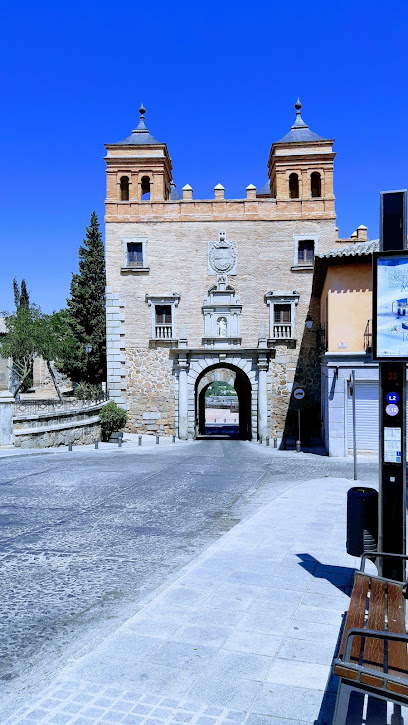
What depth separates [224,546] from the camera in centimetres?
676

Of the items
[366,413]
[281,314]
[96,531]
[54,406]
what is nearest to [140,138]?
[281,314]

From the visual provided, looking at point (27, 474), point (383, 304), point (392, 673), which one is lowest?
point (27, 474)

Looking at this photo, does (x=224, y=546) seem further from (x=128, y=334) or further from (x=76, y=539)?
(x=128, y=334)

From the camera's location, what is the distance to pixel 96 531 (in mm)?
7766

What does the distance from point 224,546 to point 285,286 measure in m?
20.5

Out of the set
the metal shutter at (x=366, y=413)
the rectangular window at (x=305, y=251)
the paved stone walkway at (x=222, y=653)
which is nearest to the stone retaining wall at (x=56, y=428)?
the metal shutter at (x=366, y=413)

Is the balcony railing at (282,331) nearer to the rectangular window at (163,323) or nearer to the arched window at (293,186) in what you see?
the rectangular window at (163,323)

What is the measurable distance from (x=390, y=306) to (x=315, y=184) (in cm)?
2391

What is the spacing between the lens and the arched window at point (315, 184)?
26.5 meters

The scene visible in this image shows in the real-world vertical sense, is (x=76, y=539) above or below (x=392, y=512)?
below

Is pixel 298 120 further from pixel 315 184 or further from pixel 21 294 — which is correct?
pixel 21 294

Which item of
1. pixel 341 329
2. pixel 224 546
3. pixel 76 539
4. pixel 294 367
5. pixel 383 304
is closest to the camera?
pixel 383 304

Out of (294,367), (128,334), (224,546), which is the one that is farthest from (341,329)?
(224,546)

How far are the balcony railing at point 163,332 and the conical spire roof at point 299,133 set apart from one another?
1053 cm
